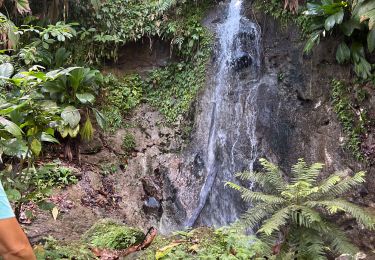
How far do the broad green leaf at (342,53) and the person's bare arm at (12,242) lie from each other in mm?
5214

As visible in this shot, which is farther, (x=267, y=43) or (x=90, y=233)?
(x=267, y=43)

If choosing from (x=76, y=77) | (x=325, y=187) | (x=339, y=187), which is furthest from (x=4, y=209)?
(x=76, y=77)

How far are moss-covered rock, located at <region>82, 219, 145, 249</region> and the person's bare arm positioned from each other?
2.77 m

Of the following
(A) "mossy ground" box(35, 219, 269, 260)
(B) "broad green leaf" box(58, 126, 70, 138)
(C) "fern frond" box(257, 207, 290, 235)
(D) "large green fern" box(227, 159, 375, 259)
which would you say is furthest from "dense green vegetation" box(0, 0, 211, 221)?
(C) "fern frond" box(257, 207, 290, 235)

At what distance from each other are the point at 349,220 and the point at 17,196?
4.24 meters

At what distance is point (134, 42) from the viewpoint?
810 cm

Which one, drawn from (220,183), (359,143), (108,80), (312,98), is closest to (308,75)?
(312,98)

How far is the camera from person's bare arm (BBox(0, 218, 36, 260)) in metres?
1.23

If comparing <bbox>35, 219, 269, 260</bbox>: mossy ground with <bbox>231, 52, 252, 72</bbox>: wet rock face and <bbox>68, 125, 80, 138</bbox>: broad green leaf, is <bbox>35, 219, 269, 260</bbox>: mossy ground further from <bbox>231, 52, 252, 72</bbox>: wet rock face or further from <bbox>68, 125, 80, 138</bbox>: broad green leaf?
<bbox>231, 52, 252, 72</bbox>: wet rock face

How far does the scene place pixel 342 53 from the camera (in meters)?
5.37

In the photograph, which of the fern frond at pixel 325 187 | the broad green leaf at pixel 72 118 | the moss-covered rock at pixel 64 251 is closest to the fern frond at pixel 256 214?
the fern frond at pixel 325 187

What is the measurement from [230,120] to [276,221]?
345 cm

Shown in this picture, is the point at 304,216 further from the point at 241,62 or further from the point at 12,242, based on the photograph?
the point at 241,62

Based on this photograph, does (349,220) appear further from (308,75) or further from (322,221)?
(308,75)
